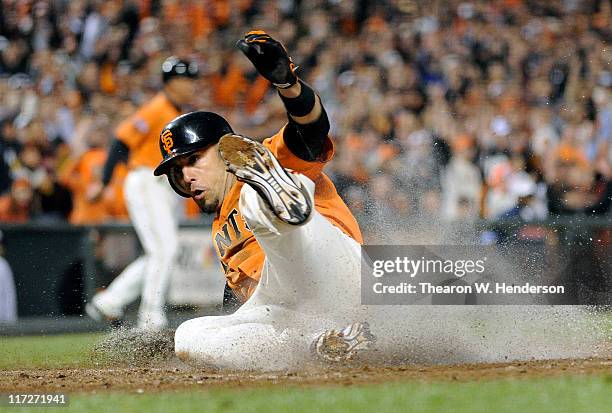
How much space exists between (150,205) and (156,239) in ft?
1.13

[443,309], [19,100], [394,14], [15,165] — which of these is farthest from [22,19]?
[443,309]

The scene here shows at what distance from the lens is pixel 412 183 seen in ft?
37.0

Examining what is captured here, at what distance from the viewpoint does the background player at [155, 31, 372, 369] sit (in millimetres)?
5133

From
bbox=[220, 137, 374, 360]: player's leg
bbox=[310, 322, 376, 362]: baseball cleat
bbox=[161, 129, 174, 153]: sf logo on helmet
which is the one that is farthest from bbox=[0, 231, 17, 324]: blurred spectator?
bbox=[310, 322, 376, 362]: baseball cleat

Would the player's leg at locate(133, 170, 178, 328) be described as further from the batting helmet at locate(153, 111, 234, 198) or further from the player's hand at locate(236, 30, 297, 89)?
the player's hand at locate(236, 30, 297, 89)

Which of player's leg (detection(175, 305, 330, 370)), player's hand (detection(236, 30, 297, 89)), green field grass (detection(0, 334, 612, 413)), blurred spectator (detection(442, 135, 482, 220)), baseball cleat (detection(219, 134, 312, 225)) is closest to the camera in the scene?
green field grass (detection(0, 334, 612, 413))

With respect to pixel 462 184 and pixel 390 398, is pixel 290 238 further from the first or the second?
pixel 462 184

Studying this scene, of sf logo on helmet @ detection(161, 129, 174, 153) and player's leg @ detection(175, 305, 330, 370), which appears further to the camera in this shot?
sf logo on helmet @ detection(161, 129, 174, 153)

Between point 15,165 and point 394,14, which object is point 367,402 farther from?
point 394,14

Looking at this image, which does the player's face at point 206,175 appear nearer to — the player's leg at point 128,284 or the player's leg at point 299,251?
the player's leg at point 299,251

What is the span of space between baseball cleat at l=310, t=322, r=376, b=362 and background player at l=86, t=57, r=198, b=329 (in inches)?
192

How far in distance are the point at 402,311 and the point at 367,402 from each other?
5.79 ft

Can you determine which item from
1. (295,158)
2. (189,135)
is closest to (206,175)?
(189,135)

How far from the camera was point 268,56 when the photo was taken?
5484 millimetres
